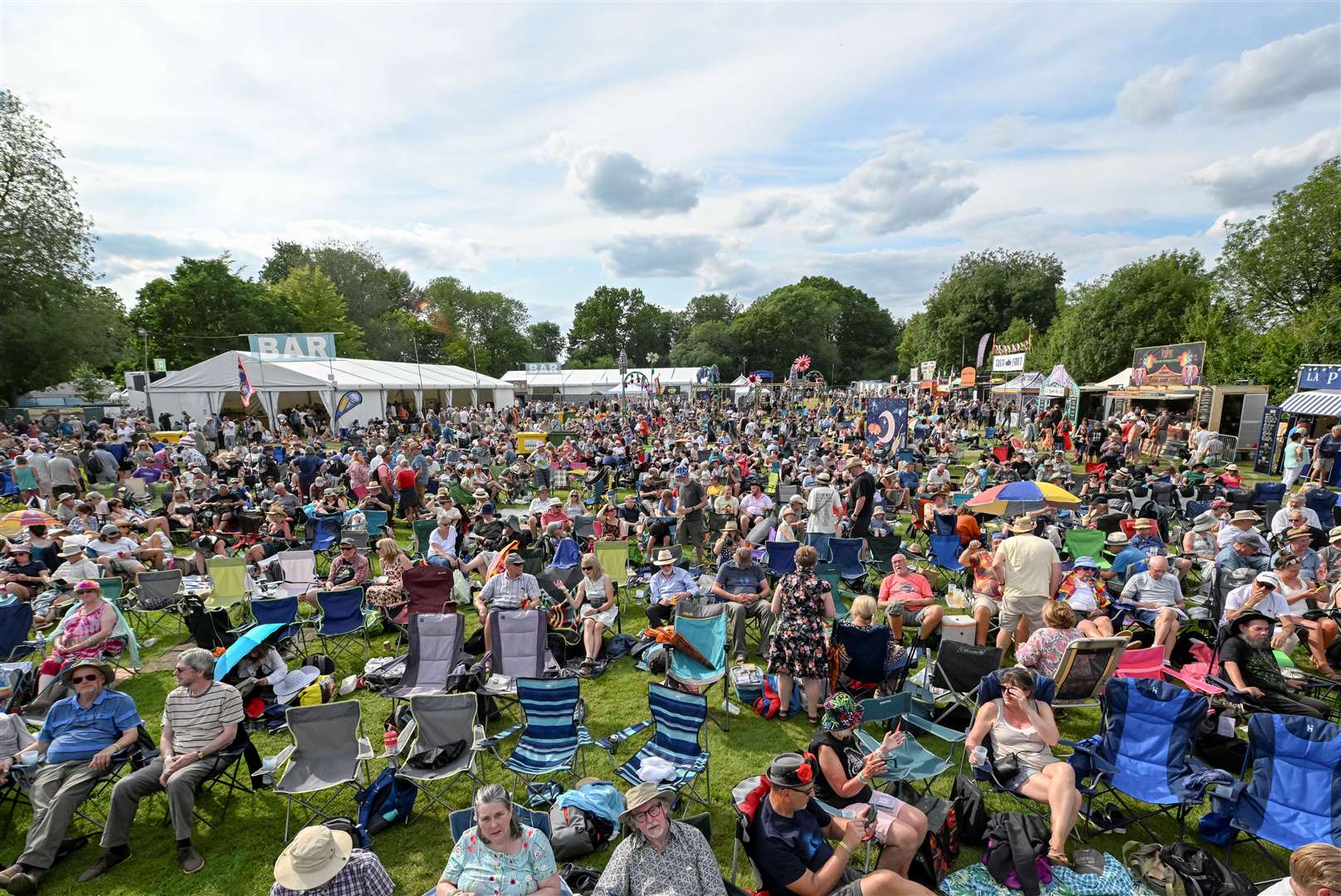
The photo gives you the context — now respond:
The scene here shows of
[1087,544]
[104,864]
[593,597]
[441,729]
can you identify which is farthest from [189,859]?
[1087,544]

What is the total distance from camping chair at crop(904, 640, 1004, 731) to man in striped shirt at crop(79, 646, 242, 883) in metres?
5.42

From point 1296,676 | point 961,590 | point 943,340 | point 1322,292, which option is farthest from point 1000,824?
point 943,340

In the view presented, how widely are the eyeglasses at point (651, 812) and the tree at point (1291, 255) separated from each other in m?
34.4

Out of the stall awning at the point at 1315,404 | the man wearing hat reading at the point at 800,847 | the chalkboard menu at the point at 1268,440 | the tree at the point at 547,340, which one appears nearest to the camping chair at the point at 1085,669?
the man wearing hat reading at the point at 800,847

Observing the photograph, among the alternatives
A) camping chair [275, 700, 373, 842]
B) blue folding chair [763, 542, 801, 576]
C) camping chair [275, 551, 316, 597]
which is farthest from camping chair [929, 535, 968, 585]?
camping chair [275, 551, 316, 597]

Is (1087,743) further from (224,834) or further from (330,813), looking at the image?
(224,834)

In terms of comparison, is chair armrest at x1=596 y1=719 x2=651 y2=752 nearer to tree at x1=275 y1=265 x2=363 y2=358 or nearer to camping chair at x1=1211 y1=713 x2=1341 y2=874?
camping chair at x1=1211 y1=713 x2=1341 y2=874

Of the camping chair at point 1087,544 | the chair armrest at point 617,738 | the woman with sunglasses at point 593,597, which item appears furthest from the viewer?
the camping chair at point 1087,544

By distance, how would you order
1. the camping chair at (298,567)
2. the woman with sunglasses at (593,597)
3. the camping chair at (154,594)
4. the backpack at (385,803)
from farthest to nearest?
the camping chair at (298,567)
the camping chair at (154,594)
the woman with sunglasses at (593,597)
the backpack at (385,803)

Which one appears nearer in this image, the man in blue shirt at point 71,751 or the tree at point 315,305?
the man in blue shirt at point 71,751

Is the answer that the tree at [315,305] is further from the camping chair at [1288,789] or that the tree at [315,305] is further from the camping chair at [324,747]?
the camping chair at [1288,789]

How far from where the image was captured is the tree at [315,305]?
50906mm

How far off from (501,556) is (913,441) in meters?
17.4

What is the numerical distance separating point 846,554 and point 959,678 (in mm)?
3528
